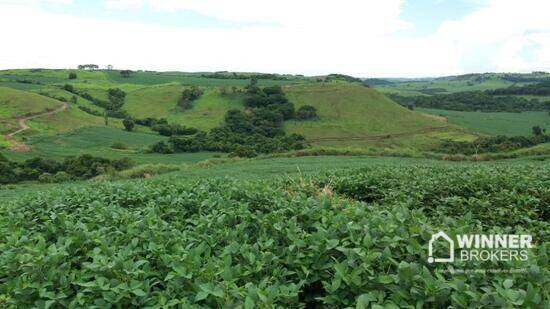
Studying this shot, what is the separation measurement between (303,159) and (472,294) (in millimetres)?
34314

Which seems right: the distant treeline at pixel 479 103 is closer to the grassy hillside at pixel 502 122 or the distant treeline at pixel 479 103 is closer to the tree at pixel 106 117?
the grassy hillside at pixel 502 122

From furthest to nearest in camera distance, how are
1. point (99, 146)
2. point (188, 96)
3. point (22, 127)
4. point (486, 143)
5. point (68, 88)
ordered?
point (68, 88) < point (188, 96) < point (22, 127) < point (99, 146) < point (486, 143)

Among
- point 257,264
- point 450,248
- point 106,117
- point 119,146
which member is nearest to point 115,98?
point 106,117

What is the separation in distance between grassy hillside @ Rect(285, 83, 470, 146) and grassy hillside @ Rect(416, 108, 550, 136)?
7.08 metres

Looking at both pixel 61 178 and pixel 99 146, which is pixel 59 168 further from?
pixel 99 146

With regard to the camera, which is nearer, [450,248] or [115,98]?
[450,248]

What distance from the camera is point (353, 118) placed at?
3423 inches

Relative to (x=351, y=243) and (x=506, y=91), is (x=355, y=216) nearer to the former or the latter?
(x=351, y=243)

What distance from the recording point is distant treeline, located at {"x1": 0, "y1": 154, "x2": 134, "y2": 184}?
48094mm

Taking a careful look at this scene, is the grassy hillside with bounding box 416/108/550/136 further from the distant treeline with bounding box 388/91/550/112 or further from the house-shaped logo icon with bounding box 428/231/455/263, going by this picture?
the house-shaped logo icon with bounding box 428/231/455/263

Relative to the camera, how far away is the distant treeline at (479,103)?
387 feet

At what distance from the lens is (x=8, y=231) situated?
5.30m

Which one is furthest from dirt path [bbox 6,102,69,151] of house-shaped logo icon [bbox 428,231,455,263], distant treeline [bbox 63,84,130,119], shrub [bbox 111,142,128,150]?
house-shaped logo icon [bbox 428,231,455,263]

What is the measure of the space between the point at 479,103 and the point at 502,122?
113ft
